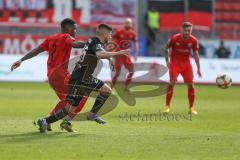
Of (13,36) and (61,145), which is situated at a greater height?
(61,145)

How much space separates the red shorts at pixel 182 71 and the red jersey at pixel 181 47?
12 cm

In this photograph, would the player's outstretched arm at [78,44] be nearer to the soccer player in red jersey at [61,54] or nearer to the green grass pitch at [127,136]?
the soccer player in red jersey at [61,54]

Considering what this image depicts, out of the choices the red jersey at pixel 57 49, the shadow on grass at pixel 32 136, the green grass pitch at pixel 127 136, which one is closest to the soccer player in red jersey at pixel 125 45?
the green grass pitch at pixel 127 136

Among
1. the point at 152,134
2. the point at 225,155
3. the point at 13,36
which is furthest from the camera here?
the point at 13,36

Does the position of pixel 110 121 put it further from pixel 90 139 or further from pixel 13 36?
pixel 13 36

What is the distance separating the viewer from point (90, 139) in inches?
499

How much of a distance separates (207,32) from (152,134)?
28.5m

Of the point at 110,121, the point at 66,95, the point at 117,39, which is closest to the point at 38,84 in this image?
the point at 117,39

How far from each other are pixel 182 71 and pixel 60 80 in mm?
5982

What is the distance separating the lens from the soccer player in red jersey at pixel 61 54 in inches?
535

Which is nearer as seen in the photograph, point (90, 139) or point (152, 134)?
point (90, 139)

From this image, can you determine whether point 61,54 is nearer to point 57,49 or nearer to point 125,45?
point 57,49

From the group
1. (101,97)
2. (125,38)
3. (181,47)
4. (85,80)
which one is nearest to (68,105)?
(85,80)

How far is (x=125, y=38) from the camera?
2634cm
